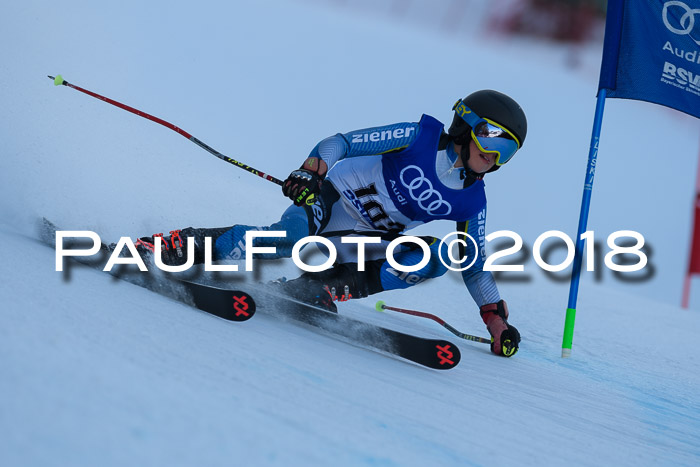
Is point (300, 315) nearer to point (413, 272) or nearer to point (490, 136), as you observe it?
point (413, 272)

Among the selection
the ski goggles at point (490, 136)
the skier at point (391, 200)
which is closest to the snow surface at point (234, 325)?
the skier at point (391, 200)

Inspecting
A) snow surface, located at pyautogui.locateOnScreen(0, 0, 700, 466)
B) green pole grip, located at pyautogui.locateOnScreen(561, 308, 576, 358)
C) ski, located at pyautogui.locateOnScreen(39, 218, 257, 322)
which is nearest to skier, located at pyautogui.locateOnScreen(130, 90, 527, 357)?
ski, located at pyautogui.locateOnScreen(39, 218, 257, 322)

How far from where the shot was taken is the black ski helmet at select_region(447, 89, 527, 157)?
7.64 ft

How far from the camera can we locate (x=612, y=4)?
318 cm

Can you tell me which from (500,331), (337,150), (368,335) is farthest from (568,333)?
(337,150)

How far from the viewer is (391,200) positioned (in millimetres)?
2611

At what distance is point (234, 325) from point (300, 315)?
1.29 feet

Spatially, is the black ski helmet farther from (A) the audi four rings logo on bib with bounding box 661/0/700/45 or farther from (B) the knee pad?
(A) the audi four rings logo on bib with bounding box 661/0/700/45

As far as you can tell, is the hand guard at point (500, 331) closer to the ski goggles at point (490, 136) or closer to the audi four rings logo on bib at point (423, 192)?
the audi four rings logo on bib at point (423, 192)

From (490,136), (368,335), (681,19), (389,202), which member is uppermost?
(681,19)

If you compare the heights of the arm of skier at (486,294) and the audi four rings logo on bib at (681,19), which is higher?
the audi four rings logo on bib at (681,19)

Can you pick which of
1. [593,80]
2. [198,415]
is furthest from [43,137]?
[593,80]

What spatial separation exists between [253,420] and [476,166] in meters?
1.67

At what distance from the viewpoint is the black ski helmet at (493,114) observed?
233cm
